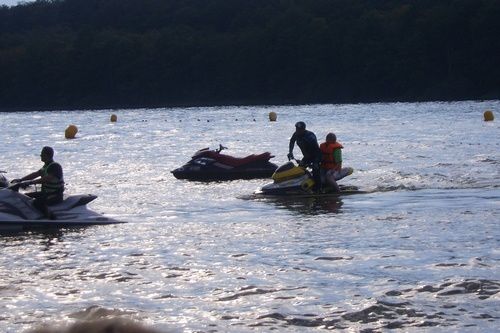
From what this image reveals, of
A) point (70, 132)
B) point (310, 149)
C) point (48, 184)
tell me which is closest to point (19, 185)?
point (48, 184)

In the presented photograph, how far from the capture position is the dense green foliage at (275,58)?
7375cm

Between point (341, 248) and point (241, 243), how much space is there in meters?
1.31

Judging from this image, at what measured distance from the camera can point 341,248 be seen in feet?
35.9

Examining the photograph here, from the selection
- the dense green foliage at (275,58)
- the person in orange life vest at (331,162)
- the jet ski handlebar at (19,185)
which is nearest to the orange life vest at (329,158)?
the person in orange life vest at (331,162)

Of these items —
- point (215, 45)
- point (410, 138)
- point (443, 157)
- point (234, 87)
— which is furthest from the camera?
point (215, 45)

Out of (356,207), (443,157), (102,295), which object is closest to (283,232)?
(356,207)

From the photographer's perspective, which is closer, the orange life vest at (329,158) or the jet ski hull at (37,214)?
the jet ski hull at (37,214)

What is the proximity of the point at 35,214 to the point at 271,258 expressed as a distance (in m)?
3.87

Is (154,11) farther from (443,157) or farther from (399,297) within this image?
(399,297)

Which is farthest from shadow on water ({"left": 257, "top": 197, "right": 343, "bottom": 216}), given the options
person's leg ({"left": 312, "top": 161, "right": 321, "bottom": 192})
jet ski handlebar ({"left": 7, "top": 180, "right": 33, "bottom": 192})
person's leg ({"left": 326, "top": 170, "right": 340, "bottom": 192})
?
jet ski handlebar ({"left": 7, "top": 180, "right": 33, "bottom": 192})

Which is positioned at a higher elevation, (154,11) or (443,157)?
(154,11)

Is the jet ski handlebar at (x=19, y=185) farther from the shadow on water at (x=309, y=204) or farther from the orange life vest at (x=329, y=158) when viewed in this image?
the orange life vest at (x=329, y=158)

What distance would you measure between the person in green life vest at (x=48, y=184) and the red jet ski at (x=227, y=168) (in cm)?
629

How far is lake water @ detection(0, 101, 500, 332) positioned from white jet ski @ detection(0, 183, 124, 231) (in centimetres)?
17
